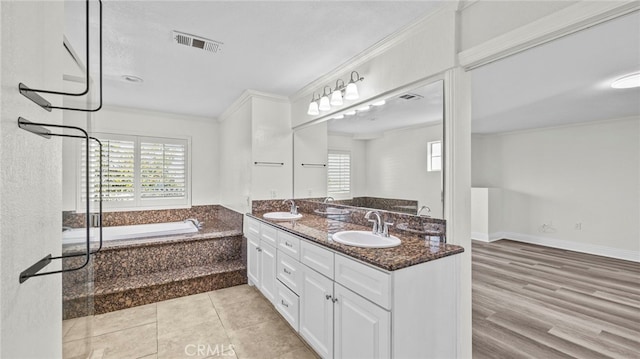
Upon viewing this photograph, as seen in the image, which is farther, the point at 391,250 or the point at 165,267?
the point at 165,267

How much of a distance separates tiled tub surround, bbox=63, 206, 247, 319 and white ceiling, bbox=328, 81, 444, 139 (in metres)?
1.95

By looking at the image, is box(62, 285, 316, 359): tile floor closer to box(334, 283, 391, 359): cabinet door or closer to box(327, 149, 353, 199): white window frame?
box(334, 283, 391, 359): cabinet door

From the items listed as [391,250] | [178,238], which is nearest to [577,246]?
[391,250]

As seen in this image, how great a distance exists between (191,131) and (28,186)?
405cm

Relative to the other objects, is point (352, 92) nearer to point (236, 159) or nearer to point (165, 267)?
point (236, 159)

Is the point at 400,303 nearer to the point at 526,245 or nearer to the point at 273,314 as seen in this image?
the point at 273,314

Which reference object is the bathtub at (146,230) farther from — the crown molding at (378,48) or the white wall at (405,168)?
the white wall at (405,168)

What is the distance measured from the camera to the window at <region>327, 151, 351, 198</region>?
277 centimetres

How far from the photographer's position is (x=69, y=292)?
5.04ft

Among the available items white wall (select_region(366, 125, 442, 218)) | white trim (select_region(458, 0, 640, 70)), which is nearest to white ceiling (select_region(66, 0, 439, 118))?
white trim (select_region(458, 0, 640, 70))

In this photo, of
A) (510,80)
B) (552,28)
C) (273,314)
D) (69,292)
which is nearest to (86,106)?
(69,292)

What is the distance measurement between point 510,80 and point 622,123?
3404mm

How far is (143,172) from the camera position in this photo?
4.15m

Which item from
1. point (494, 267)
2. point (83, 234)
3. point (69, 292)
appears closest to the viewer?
point (69, 292)
